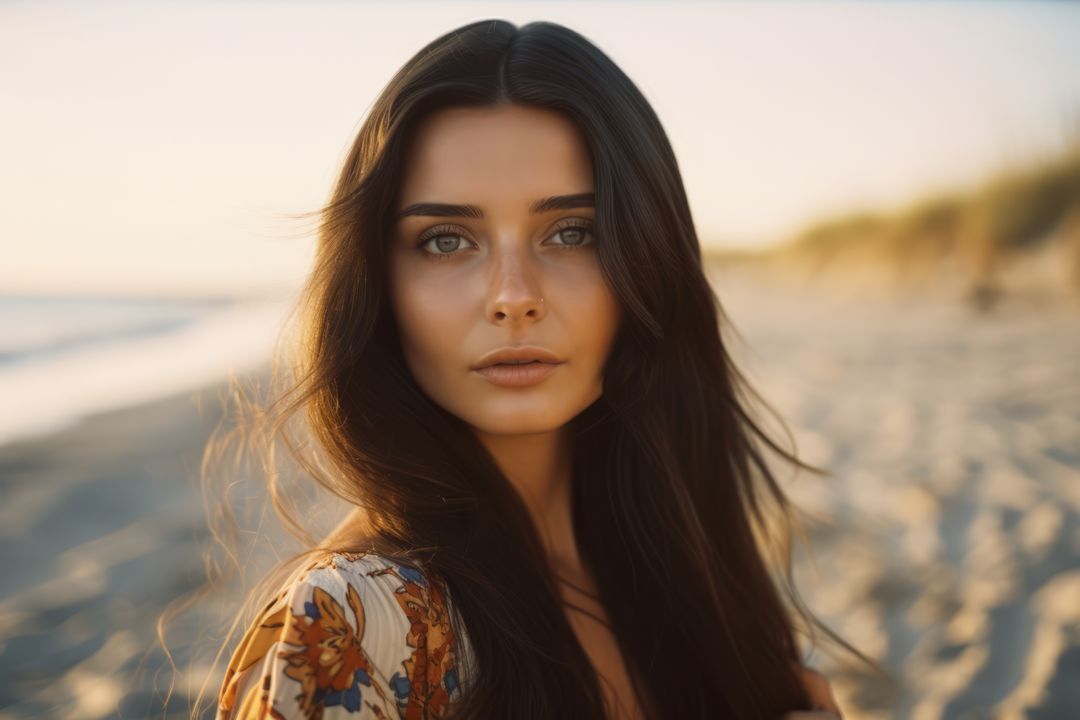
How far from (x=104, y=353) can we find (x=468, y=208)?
13603mm

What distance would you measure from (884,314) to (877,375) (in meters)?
4.66

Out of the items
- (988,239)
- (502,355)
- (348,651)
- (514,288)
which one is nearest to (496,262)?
(514,288)

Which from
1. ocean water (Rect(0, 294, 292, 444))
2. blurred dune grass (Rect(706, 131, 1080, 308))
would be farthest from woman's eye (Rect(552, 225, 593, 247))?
blurred dune grass (Rect(706, 131, 1080, 308))

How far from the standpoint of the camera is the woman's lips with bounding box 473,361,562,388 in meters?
1.86

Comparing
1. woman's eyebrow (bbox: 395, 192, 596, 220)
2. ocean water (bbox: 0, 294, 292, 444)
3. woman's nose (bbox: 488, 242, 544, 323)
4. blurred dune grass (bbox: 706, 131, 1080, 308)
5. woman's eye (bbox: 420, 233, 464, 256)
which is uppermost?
woman's eyebrow (bbox: 395, 192, 596, 220)

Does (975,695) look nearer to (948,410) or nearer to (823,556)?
(823,556)

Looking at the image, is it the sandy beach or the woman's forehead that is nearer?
the woman's forehead

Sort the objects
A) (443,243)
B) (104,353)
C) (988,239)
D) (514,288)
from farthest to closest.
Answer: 1. (104,353)
2. (988,239)
3. (443,243)
4. (514,288)

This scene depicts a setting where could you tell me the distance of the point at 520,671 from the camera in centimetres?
172

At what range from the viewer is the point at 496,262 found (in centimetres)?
185

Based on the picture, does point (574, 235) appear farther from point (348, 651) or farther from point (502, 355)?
point (348, 651)

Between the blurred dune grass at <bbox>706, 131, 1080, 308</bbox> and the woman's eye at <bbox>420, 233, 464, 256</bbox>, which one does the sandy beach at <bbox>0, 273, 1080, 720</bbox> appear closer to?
the woman's eye at <bbox>420, 233, 464, 256</bbox>

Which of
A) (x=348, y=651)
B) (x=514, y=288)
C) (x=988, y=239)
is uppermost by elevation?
(x=514, y=288)

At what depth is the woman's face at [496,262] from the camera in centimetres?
185
